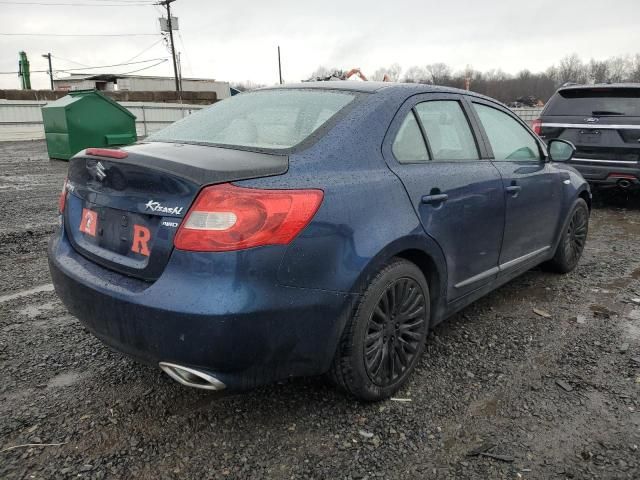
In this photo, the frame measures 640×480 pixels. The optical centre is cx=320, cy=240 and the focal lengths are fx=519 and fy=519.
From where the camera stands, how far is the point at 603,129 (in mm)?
7016

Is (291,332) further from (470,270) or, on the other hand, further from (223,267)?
(470,270)

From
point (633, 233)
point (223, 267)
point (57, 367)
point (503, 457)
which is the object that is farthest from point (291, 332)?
point (633, 233)

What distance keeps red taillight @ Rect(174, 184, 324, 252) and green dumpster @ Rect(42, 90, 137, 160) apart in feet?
37.0

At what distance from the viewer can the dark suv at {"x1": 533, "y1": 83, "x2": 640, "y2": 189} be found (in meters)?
6.83

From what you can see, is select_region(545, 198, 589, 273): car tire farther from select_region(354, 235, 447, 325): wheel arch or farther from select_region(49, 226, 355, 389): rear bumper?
select_region(49, 226, 355, 389): rear bumper

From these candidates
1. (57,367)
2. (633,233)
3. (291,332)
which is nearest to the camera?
(291,332)

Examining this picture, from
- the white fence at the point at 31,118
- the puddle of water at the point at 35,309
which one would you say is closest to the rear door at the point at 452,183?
the puddle of water at the point at 35,309

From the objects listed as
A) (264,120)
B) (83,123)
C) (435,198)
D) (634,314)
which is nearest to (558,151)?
(634,314)

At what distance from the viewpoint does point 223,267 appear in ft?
6.37

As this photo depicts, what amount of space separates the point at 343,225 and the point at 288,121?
29.5 inches

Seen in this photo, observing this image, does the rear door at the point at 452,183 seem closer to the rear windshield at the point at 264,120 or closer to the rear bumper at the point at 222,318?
the rear windshield at the point at 264,120

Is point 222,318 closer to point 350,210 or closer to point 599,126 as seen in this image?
point 350,210

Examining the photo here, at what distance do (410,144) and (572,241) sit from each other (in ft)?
8.65

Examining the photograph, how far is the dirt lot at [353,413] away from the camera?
216 cm
